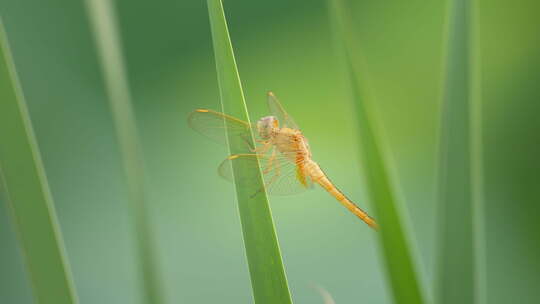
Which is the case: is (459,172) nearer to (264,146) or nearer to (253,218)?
(253,218)

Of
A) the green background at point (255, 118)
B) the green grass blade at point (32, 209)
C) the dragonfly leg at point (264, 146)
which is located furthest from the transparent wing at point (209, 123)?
the green background at point (255, 118)

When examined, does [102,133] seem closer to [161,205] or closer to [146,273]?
[161,205]

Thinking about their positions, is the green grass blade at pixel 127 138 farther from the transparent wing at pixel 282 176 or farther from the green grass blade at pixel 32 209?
the transparent wing at pixel 282 176

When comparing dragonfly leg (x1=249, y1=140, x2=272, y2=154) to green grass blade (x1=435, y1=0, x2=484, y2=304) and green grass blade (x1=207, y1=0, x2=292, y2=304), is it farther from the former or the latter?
green grass blade (x1=435, y1=0, x2=484, y2=304)

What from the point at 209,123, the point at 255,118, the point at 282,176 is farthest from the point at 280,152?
the point at 255,118

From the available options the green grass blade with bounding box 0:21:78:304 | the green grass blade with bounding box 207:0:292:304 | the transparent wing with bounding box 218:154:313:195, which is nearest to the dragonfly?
the transparent wing with bounding box 218:154:313:195

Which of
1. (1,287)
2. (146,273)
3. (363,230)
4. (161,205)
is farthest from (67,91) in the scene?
(146,273)
